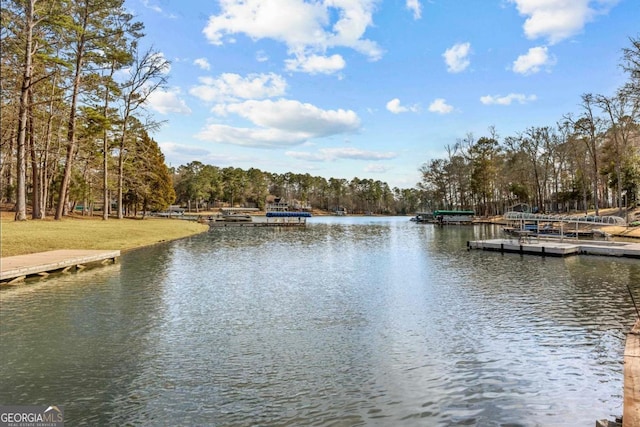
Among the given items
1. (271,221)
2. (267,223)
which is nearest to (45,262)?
(267,223)

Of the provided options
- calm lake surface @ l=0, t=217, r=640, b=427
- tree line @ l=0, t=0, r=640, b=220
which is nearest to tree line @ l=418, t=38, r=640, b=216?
tree line @ l=0, t=0, r=640, b=220

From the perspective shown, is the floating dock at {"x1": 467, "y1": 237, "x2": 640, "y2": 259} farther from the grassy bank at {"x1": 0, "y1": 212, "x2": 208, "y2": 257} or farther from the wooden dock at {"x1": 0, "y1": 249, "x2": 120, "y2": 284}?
the grassy bank at {"x1": 0, "y1": 212, "x2": 208, "y2": 257}

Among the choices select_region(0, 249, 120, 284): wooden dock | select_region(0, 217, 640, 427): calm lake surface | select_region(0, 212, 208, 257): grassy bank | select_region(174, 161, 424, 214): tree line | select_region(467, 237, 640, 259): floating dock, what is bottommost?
select_region(0, 217, 640, 427): calm lake surface

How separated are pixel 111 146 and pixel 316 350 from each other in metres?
51.7

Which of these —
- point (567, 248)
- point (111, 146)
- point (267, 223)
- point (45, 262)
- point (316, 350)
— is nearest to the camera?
point (316, 350)

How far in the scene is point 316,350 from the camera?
9.46 meters

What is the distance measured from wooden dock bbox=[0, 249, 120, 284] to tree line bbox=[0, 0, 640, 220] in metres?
11.7

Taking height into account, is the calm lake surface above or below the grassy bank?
below

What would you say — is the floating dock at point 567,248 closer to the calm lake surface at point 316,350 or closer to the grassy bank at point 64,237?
the calm lake surface at point 316,350

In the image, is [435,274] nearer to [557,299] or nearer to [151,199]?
[557,299]

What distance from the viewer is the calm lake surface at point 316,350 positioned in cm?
667

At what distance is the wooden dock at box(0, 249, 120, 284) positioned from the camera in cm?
1706

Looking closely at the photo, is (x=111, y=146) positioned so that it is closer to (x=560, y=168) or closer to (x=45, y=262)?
(x=45, y=262)

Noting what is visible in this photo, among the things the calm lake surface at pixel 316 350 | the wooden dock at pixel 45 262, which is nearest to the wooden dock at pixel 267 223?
the wooden dock at pixel 45 262
